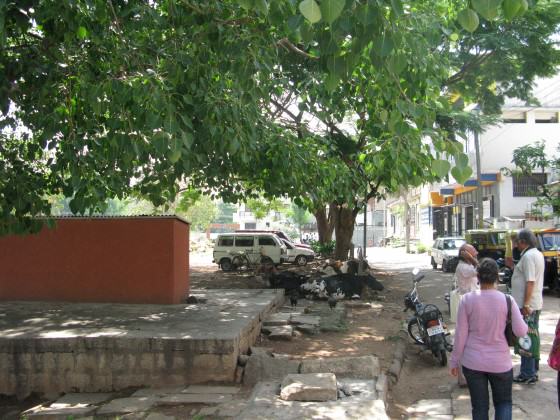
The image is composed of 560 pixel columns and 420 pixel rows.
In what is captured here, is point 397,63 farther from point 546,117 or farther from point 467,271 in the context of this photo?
point 546,117

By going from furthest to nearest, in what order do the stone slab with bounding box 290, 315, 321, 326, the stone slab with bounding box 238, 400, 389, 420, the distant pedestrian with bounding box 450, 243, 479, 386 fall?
the stone slab with bounding box 290, 315, 321, 326 < the distant pedestrian with bounding box 450, 243, 479, 386 < the stone slab with bounding box 238, 400, 389, 420

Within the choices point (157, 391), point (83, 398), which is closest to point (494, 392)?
point (157, 391)

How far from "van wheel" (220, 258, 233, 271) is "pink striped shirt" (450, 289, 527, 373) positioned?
20481 millimetres

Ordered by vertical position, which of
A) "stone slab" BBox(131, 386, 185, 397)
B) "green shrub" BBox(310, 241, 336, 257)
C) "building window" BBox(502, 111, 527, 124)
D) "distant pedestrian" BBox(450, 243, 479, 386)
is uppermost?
"building window" BBox(502, 111, 527, 124)

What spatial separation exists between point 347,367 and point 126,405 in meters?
2.48

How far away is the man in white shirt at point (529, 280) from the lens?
228 inches

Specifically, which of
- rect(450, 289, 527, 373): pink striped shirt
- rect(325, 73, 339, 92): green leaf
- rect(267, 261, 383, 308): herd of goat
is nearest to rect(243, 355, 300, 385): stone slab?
rect(450, 289, 527, 373): pink striped shirt

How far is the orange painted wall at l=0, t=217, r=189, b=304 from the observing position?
32.0 feet

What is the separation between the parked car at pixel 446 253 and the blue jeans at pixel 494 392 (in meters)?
17.7

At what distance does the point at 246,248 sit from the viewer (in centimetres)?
2520

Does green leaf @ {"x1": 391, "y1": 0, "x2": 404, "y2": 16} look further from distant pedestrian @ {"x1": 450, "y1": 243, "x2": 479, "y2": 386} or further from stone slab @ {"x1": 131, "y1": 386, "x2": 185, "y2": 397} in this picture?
stone slab @ {"x1": 131, "y1": 386, "x2": 185, "y2": 397}

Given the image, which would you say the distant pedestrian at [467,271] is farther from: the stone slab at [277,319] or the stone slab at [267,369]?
the stone slab at [277,319]

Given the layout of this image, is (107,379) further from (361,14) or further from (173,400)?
(361,14)

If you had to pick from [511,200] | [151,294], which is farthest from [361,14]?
Result: [511,200]
